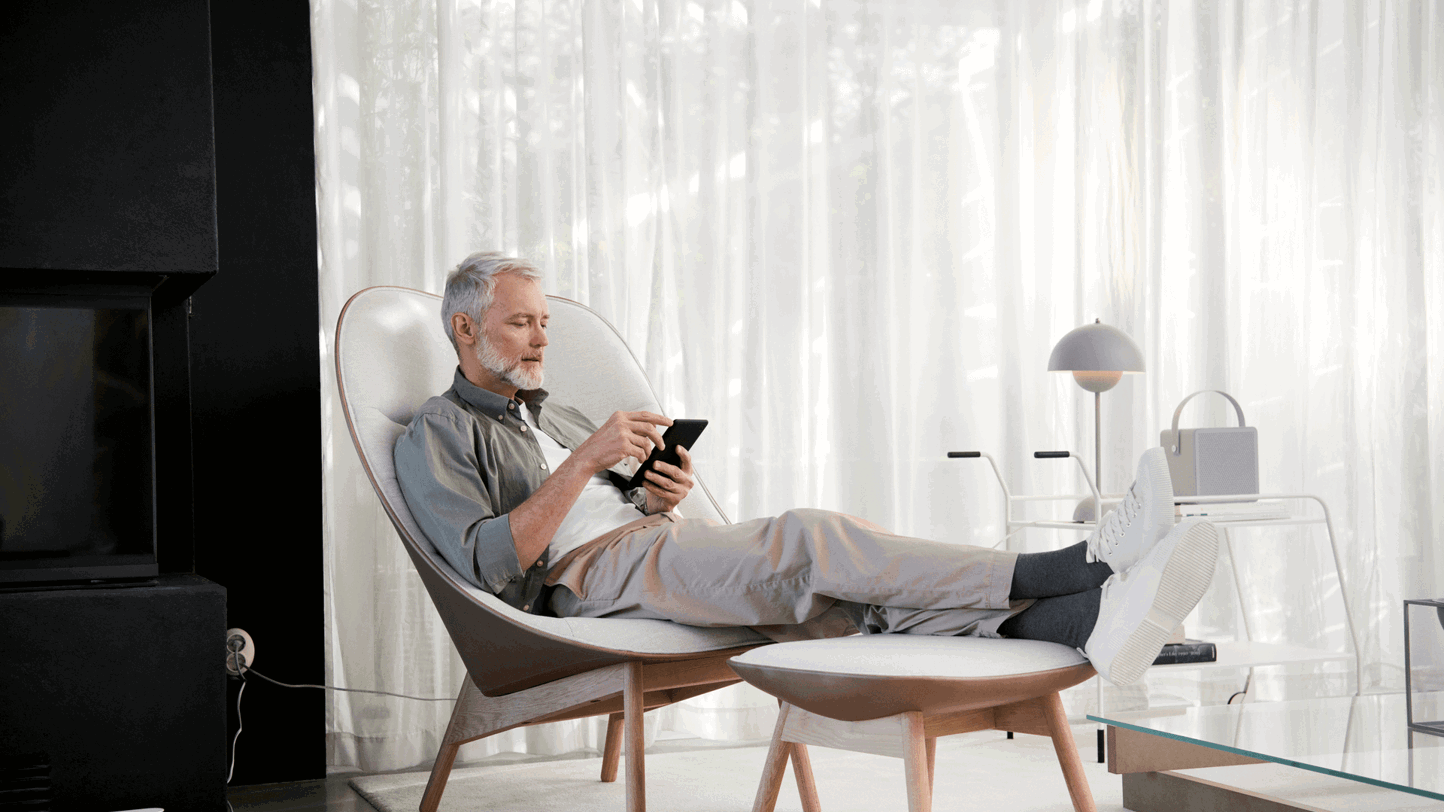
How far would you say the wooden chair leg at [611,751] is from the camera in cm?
261

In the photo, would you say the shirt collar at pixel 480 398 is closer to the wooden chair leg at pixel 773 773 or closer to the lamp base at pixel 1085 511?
the wooden chair leg at pixel 773 773

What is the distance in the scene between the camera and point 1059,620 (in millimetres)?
1729

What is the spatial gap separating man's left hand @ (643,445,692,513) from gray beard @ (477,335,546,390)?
1.04 feet

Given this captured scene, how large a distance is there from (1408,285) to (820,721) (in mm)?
3012

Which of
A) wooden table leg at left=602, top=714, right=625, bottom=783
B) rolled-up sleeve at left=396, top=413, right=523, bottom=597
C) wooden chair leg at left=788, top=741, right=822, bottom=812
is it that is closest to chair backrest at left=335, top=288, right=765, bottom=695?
rolled-up sleeve at left=396, top=413, right=523, bottom=597

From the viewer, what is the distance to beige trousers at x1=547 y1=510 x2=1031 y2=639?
1793 mm

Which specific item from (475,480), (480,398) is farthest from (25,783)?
(480,398)

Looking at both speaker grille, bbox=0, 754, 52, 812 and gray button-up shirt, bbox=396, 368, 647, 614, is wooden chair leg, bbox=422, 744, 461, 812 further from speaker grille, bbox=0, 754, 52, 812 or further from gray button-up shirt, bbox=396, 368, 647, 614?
speaker grille, bbox=0, 754, 52, 812

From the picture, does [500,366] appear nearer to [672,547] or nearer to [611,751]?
[672,547]

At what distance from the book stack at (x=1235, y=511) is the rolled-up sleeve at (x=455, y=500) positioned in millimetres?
1209

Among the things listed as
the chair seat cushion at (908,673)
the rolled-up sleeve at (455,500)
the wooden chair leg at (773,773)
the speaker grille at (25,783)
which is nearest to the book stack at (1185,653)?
the chair seat cushion at (908,673)

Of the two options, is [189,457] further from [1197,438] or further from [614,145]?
[1197,438]

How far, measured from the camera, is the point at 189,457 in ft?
8.15

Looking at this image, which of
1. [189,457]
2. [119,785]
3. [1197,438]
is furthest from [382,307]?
[1197,438]
